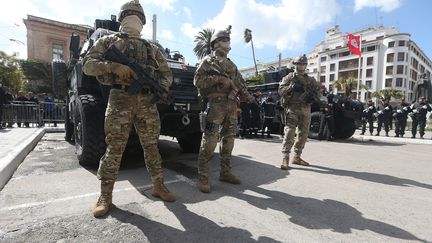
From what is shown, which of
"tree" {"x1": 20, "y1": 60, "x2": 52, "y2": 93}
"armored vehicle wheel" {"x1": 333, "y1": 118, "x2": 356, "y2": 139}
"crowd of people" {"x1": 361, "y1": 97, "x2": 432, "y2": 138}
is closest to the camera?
"armored vehicle wheel" {"x1": 333, "y1": 118, "x2": 356, "y2": 139}

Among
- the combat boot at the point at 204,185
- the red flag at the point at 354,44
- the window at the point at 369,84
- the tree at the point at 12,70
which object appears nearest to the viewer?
the combat boot at the point at 204,185

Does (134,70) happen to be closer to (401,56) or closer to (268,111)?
(268,111)

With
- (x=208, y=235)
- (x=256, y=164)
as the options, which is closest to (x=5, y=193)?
(x=208, y=235)

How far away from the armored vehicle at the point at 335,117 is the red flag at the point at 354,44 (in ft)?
66.3

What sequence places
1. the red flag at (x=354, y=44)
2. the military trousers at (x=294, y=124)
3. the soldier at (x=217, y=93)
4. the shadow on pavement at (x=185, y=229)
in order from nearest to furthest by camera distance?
1. the shadow on pavement at (x=185, y=229)
2. the soldier at (x=217, y=93)
3. the military trousers at (x=294, y=124)
4. the red flag at (x=354, y=44)

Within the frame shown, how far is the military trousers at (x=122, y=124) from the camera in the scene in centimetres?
298

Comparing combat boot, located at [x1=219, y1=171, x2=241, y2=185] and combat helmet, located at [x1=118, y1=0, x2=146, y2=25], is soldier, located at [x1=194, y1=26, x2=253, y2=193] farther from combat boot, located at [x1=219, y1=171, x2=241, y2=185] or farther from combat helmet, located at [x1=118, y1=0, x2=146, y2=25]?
combat helmet, located at [x1=118, y1=0, x2=146, y2=25]

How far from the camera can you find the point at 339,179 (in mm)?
4379

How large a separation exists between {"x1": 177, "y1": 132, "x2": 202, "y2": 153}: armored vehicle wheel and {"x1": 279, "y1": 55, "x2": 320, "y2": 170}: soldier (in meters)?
1.95

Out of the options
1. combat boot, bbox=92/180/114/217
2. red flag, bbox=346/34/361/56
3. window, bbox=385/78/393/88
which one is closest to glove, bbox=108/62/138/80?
combat boot, bbox=92/180/114/217

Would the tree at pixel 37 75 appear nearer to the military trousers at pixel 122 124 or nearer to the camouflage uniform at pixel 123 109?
the camouflage uniform at pixel 123 109

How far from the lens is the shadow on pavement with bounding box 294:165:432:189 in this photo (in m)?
4.14

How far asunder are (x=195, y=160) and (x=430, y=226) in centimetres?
378

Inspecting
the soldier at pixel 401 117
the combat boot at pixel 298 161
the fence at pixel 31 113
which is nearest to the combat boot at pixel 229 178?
the combat boot at pixel 298 161
